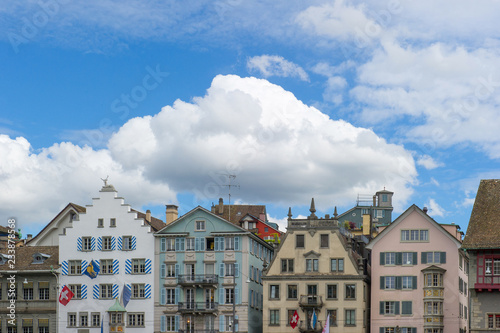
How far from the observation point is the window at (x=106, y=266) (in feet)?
358

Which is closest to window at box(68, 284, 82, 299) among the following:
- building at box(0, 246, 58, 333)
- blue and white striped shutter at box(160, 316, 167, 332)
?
building at box(0, 246, 58, 333)

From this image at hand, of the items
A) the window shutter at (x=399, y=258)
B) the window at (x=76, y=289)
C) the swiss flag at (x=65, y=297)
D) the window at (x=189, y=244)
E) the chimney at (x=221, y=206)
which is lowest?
the swiss flag at (x=65, y=297)

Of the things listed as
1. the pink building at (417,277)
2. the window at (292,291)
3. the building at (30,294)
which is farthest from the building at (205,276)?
the pink building at (417,277)

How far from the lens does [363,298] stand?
102375 mm

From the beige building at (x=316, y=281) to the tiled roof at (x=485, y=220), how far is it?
15866mm

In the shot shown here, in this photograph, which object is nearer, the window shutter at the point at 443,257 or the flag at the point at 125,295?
the window shutter at the point at 443,257

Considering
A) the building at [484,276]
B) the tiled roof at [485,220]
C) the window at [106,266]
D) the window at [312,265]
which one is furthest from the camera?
the window at [106,266]

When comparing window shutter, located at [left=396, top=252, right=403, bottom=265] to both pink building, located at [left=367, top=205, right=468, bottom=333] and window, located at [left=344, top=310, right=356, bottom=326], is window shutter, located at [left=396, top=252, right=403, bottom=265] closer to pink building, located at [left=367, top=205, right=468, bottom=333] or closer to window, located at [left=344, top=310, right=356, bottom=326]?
pink building, located at [left=367, top=205, right=468, bottom=333]

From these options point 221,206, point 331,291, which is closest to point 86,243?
point 221,206

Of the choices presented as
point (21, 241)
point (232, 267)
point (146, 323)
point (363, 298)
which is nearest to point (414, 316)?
point (363, 298)

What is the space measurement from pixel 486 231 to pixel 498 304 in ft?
22.0

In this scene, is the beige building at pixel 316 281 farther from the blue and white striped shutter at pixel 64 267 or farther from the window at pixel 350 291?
the blue and white striped shutter at pixel 64 267

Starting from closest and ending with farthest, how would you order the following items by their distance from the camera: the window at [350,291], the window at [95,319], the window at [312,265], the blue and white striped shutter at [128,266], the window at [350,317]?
the window at [350,317] → the window at [350,291] → the window at [312,265] → the window at [95,319] → the blue and white striped shutter at [128,266]

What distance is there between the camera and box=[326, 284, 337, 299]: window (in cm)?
10312
